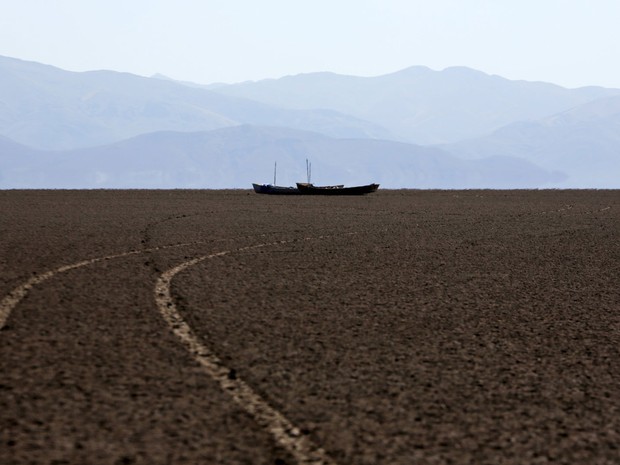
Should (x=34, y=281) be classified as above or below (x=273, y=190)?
below

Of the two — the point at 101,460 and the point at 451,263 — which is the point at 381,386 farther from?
the point at 451,263

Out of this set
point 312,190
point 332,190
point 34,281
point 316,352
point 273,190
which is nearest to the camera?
point 316,352

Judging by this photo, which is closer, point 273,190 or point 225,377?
point 225,377

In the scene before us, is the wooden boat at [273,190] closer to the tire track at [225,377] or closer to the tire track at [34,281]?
the tire track at [34,281]

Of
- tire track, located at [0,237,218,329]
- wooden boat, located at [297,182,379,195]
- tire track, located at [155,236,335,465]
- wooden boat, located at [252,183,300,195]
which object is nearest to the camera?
tire track, located at [155,236,335,465]

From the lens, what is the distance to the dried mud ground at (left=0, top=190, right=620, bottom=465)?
6012 mm

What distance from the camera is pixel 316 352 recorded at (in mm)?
8758

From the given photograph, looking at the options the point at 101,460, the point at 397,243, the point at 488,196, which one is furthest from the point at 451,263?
the point at 488,196

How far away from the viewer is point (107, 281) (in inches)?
516

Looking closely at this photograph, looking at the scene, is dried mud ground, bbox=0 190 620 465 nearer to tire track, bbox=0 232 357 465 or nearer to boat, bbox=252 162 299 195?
tire track, bbox=0 232 357 465

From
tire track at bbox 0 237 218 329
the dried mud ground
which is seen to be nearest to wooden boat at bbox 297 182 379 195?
the dried mud ground

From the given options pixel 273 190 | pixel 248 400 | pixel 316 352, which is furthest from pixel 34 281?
pixel 273 190

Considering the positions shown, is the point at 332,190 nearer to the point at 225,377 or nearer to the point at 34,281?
the point at 34,281

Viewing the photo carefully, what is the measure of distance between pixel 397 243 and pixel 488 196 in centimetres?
3059
